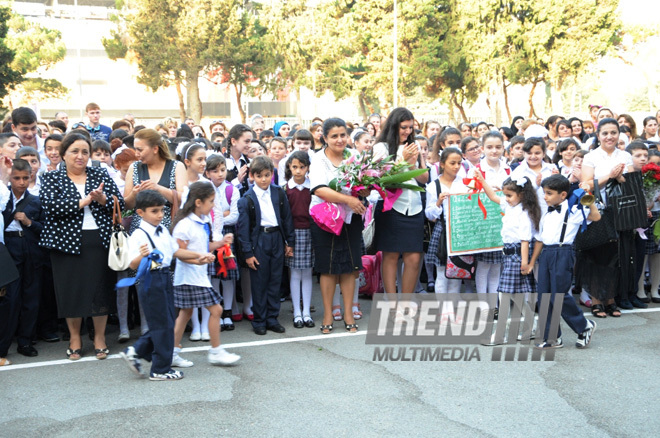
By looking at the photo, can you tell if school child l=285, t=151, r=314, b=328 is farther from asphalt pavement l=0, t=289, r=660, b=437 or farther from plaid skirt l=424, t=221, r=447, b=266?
plaid skirt l=424, t=221, r=447, b=266

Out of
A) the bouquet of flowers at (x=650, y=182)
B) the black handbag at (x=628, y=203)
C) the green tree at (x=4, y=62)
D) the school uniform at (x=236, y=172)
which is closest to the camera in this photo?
the black handbag at (x=628, y=203)

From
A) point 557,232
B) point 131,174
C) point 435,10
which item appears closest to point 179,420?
point 131,174

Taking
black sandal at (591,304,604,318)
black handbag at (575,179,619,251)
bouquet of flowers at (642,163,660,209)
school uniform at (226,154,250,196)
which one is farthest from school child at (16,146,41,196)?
bouquet of flowers at (642,163,660,209)

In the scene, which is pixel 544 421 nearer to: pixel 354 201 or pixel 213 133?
pixel 354 201

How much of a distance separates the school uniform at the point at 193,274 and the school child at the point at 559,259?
9.57 feet

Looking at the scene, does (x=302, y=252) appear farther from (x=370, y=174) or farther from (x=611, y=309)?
(x=611, y=309)

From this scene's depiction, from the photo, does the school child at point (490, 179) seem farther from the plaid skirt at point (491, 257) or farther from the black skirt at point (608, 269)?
the black skirt at point (608, 269)

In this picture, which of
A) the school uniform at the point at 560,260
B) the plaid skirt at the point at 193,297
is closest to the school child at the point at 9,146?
the plaid skirt at the point at 193,297

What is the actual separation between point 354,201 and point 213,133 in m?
5.27

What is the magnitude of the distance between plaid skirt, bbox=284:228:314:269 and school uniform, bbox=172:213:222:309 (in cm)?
145

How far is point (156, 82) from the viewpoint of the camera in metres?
40.3

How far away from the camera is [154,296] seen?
548 centimetres

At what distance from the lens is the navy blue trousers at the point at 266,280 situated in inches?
280

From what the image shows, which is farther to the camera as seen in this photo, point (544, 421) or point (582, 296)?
point (582, 296)
